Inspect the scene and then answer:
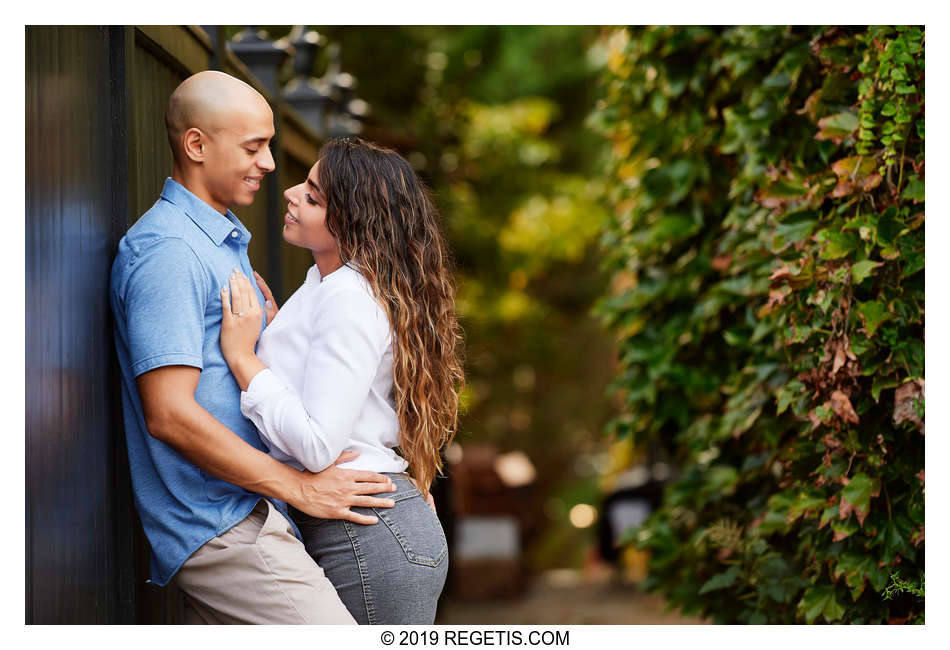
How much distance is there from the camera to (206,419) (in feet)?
6.66

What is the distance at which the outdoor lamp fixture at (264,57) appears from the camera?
375cm

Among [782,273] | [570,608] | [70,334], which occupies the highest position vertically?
[782,273]

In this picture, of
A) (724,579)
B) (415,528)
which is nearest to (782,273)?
(724,579)

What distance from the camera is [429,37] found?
338 inches

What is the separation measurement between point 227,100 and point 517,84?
36.2ft

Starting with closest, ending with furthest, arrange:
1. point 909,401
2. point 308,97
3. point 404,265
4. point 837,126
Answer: point 404,265 → point 909,401 → point 837,126 → point 308,97

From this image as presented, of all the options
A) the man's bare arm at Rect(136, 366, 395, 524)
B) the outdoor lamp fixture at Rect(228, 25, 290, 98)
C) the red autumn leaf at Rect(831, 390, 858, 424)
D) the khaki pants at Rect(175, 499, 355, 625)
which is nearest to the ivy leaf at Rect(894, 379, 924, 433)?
the red autumn leaf at Rect(831, 390, 858, 424)

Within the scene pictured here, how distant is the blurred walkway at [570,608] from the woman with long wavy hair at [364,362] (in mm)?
5216

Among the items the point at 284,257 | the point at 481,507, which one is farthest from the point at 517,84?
the point at 284,257

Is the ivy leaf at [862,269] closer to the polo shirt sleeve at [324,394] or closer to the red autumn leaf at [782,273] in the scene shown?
the red autumn leaf at [782,273]

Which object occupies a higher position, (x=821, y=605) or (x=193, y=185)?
(x=193, y=185)

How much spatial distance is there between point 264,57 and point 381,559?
225 cm

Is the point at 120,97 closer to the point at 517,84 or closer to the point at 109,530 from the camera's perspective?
the point at 109,530

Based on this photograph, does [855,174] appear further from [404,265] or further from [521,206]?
[521,206]
